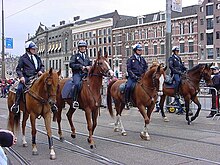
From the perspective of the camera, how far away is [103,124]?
1268 cm

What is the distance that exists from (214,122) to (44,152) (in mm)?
6989

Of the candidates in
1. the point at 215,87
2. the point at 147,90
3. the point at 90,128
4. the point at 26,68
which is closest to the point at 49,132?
the point at 90,128

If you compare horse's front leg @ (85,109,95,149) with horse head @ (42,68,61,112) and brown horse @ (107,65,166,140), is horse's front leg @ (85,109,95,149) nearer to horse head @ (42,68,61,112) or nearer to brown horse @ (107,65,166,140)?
horse head @ (42,68,61,112)

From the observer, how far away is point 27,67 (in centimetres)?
871

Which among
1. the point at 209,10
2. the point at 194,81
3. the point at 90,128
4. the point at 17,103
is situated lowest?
the point at 90,128

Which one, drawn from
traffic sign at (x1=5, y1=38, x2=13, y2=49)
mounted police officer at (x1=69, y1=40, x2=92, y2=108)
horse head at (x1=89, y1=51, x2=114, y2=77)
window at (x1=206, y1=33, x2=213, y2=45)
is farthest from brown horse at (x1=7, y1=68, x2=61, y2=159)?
window at (x1=206, y1=33, x2=213, y2=45)

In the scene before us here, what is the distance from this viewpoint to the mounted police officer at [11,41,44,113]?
859 cm

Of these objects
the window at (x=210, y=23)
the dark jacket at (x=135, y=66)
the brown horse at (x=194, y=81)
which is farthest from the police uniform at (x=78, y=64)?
the window at (x=210, y=23)

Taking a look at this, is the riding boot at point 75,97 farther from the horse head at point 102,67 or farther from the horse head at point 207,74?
the horse head at point 207,74

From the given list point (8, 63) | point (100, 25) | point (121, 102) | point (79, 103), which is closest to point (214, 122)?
point (121, 102)

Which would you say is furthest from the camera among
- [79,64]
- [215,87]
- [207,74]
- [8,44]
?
[8,44]

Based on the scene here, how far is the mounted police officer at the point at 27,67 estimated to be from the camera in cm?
859

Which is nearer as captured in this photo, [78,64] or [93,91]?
[93,91]

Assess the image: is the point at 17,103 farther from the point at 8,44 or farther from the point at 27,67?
the point at 8,44
